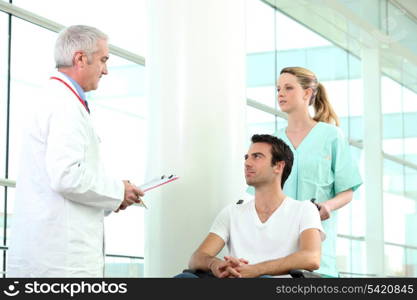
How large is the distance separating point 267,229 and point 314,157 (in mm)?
498

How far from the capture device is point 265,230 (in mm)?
3121

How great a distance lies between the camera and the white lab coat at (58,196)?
2541 millimetres

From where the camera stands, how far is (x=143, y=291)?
249cm

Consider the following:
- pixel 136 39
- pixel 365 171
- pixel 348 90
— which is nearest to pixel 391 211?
pixel 365 171

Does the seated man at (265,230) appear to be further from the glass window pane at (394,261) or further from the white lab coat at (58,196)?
the glass window pane at (394,261)

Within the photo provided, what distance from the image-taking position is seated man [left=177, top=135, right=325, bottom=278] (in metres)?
2.94

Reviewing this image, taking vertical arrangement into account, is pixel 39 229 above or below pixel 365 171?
below

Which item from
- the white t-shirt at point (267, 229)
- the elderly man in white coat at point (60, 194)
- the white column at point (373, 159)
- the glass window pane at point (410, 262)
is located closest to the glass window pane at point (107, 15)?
the white t-shirt at point (267, 229)

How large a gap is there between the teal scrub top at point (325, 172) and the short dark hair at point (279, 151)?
189 mm

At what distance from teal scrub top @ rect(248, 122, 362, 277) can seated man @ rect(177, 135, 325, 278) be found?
181mm

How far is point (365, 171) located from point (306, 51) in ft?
6.03

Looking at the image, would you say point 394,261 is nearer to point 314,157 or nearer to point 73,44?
point 314,157

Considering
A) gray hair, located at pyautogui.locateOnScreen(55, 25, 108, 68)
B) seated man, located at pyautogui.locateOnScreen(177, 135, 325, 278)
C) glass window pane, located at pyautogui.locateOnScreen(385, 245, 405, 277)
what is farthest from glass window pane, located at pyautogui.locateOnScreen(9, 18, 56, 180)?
glass window pane, located at pyautogui.locateOnScreen(385, 245, 405, 277)

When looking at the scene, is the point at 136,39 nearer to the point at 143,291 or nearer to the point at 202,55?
the point at 202,55
